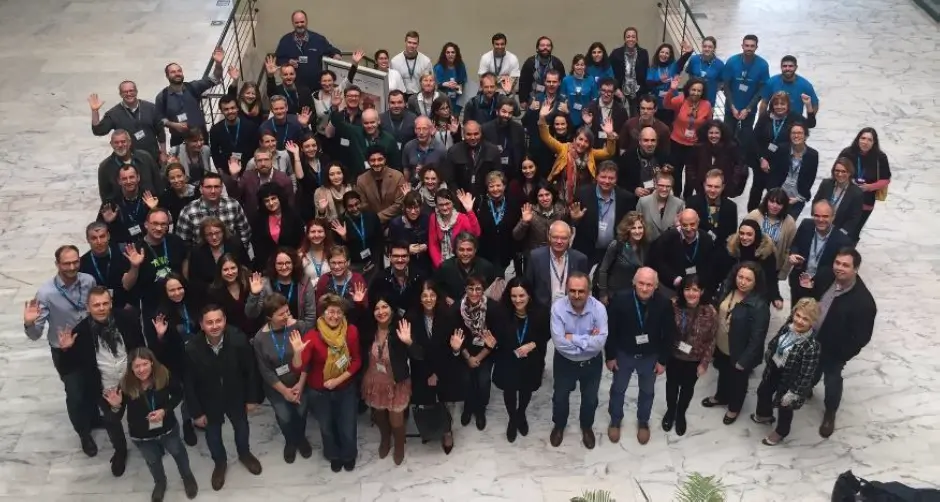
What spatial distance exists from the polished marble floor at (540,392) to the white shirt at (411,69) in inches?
146

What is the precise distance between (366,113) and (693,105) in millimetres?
3163

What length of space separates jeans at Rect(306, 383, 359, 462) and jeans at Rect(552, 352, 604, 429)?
1.48 metres

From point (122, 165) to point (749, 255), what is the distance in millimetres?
5306

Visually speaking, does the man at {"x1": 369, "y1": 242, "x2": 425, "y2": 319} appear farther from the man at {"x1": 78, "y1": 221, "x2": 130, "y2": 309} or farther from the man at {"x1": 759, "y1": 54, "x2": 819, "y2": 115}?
the man at {"x1": 759, "y1": 54, "x2": 819, "y2": 115}

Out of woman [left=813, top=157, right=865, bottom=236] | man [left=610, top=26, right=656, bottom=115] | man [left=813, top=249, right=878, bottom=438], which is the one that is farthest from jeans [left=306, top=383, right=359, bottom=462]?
man [left=610, top=26, right=656, bottom=115]

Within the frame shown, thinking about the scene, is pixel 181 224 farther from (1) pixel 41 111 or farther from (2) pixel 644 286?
(1) pixel 41 111

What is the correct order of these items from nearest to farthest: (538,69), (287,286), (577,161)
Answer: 1. (287,286)
2. (577,161)
3. (538,69)

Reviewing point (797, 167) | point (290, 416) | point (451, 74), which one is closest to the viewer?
point (290, 416)

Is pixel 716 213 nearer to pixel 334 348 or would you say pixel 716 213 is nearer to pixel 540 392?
pixel 540 392

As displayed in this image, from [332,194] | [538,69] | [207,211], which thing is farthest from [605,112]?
[207,211]

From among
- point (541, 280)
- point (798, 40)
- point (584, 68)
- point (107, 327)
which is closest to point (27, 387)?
point (107, 327)

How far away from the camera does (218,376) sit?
6211 mm

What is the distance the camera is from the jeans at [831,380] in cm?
687

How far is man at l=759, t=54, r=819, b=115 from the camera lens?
9.53 meters
